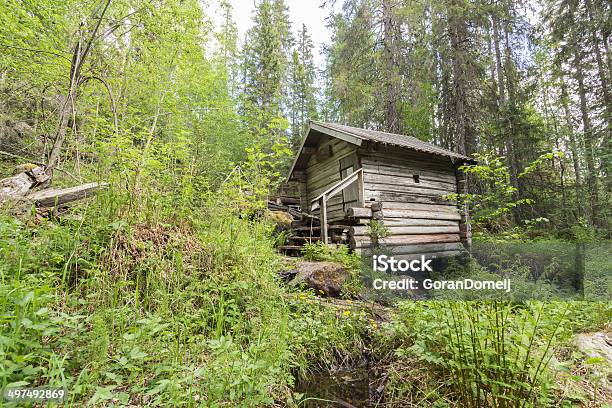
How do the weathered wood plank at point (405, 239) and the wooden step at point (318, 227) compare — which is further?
the wooden step at point (318, 227)

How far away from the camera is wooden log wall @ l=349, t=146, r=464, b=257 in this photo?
8.77 meters

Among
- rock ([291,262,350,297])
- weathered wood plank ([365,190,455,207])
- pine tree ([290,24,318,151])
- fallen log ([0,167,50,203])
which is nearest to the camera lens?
fallen log ([0,167,50,203])

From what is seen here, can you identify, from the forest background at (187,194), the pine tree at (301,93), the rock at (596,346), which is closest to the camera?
the forest background at (187,194)

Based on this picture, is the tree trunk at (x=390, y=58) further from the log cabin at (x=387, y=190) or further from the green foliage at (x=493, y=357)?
the green foliage at (x=493, y=357)

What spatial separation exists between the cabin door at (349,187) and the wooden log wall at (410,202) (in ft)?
1.32

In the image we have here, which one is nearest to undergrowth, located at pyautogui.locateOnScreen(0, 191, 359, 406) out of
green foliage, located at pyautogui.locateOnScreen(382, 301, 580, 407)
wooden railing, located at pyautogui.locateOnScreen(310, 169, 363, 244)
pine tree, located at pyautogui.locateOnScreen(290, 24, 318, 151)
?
green foliage, located at pyautogui.locateOnScreen(382, 301, 580, 407)

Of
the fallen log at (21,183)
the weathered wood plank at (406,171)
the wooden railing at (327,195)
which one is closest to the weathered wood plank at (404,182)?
the weathered wood plank at (406,171)

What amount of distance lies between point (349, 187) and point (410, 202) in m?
2.15

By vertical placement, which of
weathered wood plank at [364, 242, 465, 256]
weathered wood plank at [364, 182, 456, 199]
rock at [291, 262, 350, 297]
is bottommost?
rock at [291, 262, 350, 297]

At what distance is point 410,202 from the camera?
9664 millimetres

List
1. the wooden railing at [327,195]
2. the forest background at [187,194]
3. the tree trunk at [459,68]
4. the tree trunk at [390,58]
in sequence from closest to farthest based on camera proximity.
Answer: the forest background at [187,194] → the wooden railing at [327,195] → the tree trunk at [459,68] → the tree trunk at [390,58]

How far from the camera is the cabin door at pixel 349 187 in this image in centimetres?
913

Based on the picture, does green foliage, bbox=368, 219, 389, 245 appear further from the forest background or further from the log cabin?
the forest background

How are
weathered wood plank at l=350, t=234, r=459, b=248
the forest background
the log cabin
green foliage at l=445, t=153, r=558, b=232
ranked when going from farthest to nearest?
the log cabin < weathered wood plank at l=350, t=234, r=459, b=248 < green foliage at l=445, t=153, r=558, b=232 < the forest background
